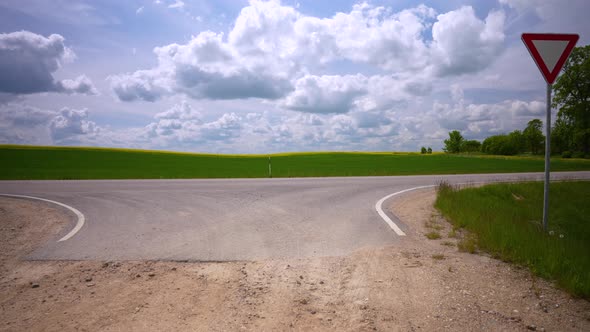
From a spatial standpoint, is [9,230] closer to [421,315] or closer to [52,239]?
[52,239]

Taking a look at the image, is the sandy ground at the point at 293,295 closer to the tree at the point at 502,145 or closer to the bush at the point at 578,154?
the bush at the point at 578,154

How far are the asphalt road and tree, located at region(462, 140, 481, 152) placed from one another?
11867cm

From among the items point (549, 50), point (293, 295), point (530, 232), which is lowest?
point (293, 295)

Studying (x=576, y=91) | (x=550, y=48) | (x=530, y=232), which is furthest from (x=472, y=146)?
(x=530, y=232)

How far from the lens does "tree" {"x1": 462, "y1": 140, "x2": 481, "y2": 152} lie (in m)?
115

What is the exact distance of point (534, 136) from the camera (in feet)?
288

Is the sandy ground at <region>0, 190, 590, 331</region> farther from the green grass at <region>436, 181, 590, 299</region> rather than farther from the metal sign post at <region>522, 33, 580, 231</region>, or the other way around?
the metal sign post at <region>522, 33, 580, 231</region>

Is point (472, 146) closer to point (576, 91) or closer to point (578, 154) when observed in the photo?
point (578, 154)

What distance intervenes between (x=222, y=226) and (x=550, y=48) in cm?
705

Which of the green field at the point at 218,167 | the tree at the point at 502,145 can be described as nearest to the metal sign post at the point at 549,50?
the green field at the point at 218,167

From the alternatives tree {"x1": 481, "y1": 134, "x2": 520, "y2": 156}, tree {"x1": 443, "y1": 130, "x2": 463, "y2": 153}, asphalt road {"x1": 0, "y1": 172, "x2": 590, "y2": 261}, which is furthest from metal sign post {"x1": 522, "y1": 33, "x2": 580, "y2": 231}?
tree {"x1": 443, "y1": 130, "x2": 463, "y2": 153}

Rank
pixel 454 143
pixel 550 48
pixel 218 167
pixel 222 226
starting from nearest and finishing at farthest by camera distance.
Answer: pixel 550 48 < pixel 222 226 < pixel 218 167 < pixel 454 143

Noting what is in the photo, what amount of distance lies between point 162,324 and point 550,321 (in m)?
3.70

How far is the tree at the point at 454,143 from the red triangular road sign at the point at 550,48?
115 metres
